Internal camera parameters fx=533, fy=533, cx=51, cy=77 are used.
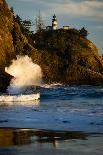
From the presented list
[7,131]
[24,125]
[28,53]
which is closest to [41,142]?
Answer: [7,131]

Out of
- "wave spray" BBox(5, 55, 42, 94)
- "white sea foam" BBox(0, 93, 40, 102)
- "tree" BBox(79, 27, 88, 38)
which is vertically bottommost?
"white sea foam" BBox(0, 93, 40, 102)

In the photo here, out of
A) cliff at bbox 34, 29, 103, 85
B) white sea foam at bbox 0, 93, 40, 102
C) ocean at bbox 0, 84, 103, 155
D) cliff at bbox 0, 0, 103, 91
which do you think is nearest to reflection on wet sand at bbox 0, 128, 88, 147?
ocean at bbox 0, 84, 103, 155

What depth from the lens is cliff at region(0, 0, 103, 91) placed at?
10676 centimetres

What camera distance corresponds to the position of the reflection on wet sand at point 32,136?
17953 millimetres

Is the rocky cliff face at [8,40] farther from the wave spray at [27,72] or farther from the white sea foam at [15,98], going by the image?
the white sea foam at [15,98]

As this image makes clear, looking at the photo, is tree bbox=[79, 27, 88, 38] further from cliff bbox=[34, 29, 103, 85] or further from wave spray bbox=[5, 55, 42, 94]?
wave spray bbox=[5, 55, 42, 94]

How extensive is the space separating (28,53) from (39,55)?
9.99 metres

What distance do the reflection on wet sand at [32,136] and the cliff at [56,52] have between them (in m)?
65.6

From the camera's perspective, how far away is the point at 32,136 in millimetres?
19734

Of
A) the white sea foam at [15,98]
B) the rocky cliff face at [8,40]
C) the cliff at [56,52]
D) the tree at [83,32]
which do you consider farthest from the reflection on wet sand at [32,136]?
the tree at [83,32]

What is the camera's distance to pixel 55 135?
2025 centimetres

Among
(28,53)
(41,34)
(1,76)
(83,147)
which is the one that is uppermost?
(41,34)

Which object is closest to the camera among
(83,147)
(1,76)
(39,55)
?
(83,147)

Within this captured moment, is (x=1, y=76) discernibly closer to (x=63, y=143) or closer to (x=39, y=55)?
(x=63, y=143)
